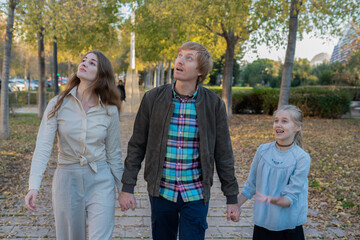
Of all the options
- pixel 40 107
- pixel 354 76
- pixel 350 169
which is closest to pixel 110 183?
pixel 350 169

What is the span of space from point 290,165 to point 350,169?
5.19 metres

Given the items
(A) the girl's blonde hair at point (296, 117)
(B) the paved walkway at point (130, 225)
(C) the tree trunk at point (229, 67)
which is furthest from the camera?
(C) the tree trunk at point (229, 67)

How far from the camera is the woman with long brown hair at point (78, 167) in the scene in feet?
8.55

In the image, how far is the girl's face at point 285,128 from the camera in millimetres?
2697

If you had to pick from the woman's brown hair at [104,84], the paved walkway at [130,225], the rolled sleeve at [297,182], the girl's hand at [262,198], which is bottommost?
the paved walkway at [130,225]

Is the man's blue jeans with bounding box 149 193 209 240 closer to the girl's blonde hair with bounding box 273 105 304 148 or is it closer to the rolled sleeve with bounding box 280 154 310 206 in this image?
the rolled sleeve with bounding box 280 154 310 206

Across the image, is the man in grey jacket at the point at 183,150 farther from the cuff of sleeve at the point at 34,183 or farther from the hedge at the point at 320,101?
the hedge at the point at 320,101

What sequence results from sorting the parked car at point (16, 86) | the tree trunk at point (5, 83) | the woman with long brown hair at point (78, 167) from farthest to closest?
1. the parked car at point (16, 86)
2. the tree trunk at point (5, 83)
3. the woman with long brown hair at point (78, 167)

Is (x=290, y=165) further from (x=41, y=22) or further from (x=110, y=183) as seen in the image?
(x=41, y=22)

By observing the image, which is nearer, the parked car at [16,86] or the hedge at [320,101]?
the hedge at [320,101]

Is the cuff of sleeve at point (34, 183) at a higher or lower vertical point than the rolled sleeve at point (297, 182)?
lower

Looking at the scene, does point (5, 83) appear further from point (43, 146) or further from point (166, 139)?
point (166, 139)

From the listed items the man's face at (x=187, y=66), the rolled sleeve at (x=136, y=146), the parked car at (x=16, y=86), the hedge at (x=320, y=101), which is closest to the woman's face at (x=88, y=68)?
the rolled sleeve at (x=136, y=146)

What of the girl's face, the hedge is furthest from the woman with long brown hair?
the hedge
